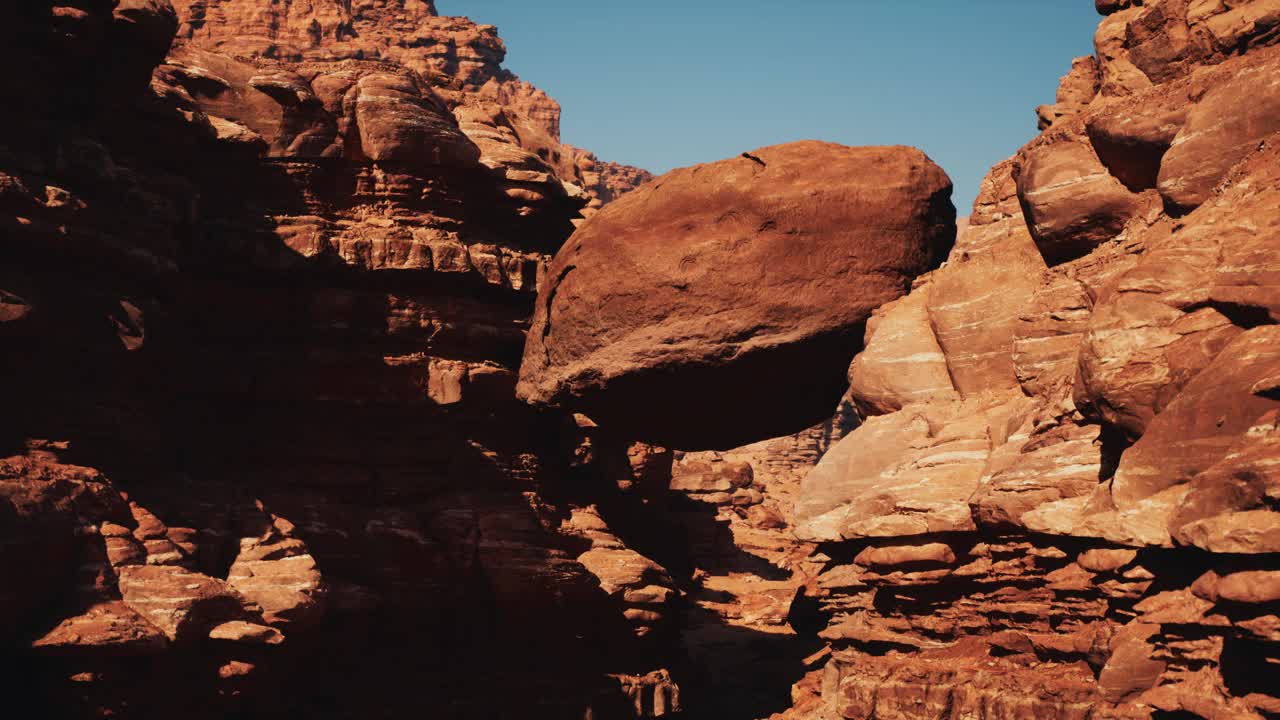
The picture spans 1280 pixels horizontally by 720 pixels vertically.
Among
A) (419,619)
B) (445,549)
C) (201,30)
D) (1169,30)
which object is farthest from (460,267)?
(201,30)

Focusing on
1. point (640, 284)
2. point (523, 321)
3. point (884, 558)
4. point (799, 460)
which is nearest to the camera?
point (884, 558)

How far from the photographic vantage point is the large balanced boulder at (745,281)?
50.2 ft

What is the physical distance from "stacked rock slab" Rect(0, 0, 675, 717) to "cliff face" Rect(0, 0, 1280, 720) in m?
0.06

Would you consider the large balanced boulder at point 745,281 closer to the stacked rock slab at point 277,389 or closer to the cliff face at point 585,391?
the cliff face at point 585,391

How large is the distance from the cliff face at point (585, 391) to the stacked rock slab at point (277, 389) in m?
0.06

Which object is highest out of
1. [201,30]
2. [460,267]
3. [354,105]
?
[201,30]

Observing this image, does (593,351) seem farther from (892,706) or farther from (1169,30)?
(1169,30)

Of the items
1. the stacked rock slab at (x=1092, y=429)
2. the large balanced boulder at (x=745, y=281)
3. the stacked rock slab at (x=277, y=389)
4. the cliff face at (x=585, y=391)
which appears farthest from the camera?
the large balanced boulder at (x=745, y=281)

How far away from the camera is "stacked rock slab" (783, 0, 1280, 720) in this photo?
320 inches

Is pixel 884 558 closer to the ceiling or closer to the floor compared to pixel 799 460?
closer to the floor

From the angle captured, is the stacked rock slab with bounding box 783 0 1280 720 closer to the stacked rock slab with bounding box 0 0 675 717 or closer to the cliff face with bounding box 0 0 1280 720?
the cliff face with bounding box 0 0 1280 720

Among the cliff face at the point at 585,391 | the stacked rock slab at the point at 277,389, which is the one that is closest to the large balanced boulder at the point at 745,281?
the cliff face at the point at 585,391

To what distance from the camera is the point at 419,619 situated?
17094mm

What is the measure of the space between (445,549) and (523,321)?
437cm
